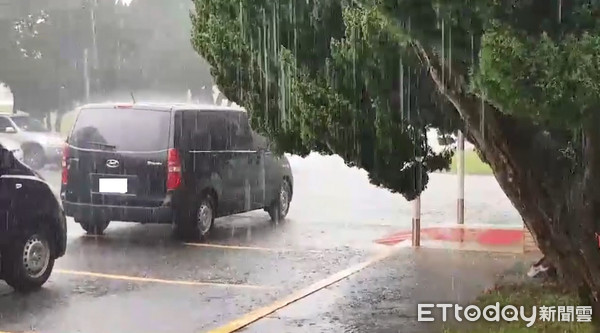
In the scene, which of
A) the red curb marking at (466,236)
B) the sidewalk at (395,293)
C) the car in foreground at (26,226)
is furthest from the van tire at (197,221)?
the car in foreground at (26,226)

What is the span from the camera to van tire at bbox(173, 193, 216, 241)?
930 centimetres

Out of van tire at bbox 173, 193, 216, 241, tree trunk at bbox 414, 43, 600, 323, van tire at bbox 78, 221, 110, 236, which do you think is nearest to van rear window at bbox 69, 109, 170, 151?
van tire at bbox 173, 193, 216, 241

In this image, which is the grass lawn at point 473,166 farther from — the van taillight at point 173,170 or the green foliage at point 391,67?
the green foliage at point 391,67

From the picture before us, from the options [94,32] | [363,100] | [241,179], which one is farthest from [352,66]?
[94,32]

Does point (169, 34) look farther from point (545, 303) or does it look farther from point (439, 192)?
point (545, 303)

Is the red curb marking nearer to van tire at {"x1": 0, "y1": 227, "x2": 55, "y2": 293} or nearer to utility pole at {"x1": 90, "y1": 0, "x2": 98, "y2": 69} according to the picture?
van tire at {"x1": 0, "y1": 227, "x2": 55, "y2": 293}

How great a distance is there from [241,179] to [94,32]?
12537 mm

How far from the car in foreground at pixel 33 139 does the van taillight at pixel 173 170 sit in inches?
280

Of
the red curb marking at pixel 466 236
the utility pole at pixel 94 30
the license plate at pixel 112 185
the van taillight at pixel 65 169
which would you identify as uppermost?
the utility pole at pixel 94 30

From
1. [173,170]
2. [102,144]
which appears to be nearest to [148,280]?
[173,170]

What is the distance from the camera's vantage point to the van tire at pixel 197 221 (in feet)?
30.5

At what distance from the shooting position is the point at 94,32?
2131cm

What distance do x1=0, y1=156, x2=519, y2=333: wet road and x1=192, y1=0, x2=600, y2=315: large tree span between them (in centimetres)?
149

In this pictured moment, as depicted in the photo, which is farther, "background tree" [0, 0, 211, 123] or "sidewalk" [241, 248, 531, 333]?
"background tree" [0, 0, 211, 123]
